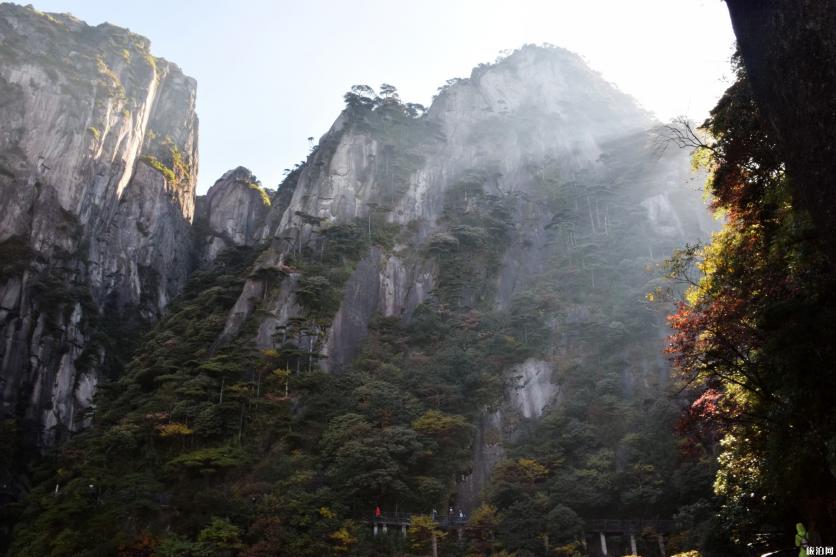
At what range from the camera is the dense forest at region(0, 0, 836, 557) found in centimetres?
851

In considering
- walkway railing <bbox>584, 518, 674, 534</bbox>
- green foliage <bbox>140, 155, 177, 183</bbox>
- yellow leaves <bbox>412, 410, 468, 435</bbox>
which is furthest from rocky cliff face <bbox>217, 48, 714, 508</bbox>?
green foliage <bbox>140, 155, 177, 183</bbox>

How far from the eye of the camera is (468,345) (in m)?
37.1

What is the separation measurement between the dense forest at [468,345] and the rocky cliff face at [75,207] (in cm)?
34

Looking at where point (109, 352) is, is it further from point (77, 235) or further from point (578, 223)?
point (578, 223)

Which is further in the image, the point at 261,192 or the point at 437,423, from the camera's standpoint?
the point at 261,192

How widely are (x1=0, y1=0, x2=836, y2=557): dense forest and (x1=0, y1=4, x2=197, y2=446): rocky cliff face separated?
0.34 meters

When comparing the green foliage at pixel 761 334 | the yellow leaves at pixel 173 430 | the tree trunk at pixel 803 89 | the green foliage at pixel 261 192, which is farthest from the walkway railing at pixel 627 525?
the green foliage at pixel 261 192


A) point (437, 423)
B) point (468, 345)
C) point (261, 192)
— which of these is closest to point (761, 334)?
point (437, 423)

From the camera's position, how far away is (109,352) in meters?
45.6

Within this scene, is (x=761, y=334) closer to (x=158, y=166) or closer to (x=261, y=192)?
(x=158, y=166)

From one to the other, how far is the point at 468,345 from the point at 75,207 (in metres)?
35.3

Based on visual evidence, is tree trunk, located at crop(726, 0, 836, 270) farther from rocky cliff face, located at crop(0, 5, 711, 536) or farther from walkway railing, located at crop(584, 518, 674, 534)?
rocky cliff face, located at crop(0, 5, 711, 536)

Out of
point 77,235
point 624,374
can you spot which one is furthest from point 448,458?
point 77,235

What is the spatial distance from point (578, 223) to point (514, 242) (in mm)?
6300
